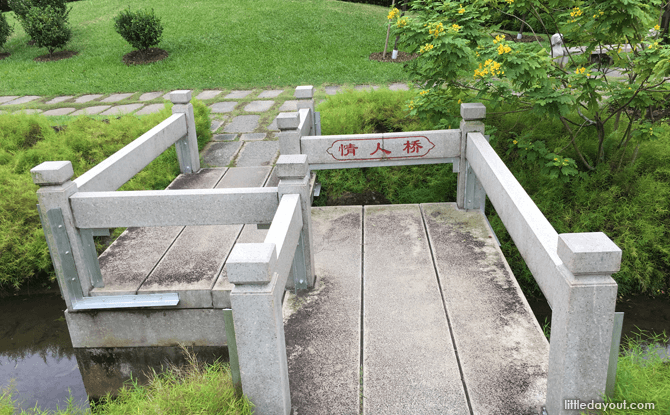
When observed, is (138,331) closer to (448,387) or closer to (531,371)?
(448,387)

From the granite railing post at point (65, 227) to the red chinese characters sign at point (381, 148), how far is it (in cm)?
230

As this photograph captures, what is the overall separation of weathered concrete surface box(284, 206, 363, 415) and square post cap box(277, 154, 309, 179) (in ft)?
3.21

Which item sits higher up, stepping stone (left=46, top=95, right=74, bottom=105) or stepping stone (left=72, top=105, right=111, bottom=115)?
stepping stone (left=46, top=95, right=74, bottom=105)

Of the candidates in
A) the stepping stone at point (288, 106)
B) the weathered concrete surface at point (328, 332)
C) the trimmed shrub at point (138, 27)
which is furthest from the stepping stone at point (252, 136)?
the trimmed shrub at point (138, 27)

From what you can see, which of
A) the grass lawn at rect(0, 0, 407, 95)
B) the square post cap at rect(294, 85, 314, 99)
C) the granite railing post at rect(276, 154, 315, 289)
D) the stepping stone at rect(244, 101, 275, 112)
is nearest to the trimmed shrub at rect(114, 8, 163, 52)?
the grass lawn at rect(0, 0, 407, 95)

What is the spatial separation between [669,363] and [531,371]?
0.81 m

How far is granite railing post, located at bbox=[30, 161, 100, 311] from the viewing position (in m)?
3.54

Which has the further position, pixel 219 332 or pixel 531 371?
pixel 219 332

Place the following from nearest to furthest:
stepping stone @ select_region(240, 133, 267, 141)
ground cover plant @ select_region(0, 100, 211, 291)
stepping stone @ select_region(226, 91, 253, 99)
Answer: ground cover plant @ select_region(0, 100, 211, 291) < stepping stone @ select_region(240, 133, 267, 141) < stepping stone @ select_region(226, 91, 253, 99)

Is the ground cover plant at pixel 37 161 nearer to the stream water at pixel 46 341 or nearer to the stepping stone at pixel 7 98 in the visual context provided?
the stream water at pixel 46 341

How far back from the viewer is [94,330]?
3990 mm

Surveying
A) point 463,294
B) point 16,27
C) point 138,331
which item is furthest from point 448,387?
point 16,27

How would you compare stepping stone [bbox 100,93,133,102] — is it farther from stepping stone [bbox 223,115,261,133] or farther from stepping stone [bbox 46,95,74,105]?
stepping stone [bbox 223,115,261,133]

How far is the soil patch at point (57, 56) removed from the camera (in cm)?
1473
